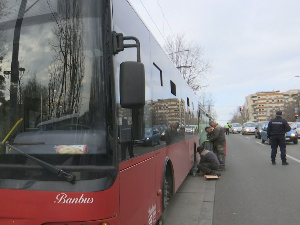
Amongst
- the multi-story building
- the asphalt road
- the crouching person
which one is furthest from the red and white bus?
the multi-story building

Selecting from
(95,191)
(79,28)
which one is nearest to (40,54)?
(79,28)

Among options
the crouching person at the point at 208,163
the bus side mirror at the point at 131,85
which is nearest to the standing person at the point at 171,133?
the bus side mirror at the point at 131,85

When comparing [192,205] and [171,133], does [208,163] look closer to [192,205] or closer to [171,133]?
[192,205]

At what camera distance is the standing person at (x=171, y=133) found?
486cm

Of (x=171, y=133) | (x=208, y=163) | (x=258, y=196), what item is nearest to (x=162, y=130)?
(x=171, y=133)

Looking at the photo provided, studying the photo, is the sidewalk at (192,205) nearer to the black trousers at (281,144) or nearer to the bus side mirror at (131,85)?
the bus side mirror at (131,85)

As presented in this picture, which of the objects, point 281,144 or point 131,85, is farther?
point 281,144

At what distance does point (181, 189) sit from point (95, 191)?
5.69 meters

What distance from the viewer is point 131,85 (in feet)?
8.03

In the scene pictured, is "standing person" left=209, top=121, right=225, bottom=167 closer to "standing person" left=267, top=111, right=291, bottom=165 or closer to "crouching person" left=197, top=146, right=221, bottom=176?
"crouching person" left=197, top=146, right=221, bottom=176

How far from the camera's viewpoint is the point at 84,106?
7.97ft

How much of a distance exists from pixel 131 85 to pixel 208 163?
6.98 metres

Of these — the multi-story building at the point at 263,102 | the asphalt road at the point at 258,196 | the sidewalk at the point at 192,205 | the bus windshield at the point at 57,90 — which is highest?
the multi-story building at the point at 263,102

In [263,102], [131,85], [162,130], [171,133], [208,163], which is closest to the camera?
[131,85]
